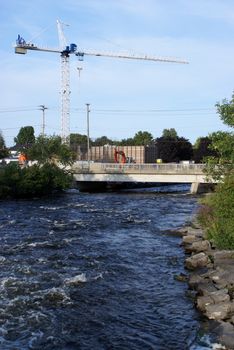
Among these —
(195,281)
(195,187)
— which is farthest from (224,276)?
(195,187)

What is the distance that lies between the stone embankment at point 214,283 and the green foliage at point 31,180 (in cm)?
4119

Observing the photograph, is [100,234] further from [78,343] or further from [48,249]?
[78,343]

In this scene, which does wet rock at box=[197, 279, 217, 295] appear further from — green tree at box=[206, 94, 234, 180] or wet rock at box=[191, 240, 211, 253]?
green tree at box=[206, 94, 234, 180]

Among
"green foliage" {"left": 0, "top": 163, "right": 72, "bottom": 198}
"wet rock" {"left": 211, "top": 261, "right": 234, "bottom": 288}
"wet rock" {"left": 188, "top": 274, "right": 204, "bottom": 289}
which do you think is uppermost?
"green foliage" {"left": 0, "top": 163, "right": 72, "bottom": 198}

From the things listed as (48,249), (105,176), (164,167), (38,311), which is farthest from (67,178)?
(38,311)

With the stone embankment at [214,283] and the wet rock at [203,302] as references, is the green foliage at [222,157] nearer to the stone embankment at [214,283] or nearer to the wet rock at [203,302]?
the stone embankment at [214,283]

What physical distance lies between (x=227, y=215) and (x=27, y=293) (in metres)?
11.3

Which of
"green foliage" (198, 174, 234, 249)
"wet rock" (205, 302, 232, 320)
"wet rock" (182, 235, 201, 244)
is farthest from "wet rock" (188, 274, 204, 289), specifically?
"wet rock" (182, 235, 201, 244)

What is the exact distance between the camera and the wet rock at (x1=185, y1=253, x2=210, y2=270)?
2584 centimetres

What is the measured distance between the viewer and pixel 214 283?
21656 millimetres

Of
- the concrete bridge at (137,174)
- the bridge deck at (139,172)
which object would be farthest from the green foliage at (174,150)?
the bridge deck at (139,172)

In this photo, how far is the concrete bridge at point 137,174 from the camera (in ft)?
264

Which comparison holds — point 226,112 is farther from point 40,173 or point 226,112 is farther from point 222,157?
point 40,173

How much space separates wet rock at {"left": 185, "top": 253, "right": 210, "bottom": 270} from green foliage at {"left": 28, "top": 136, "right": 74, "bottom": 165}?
59.1 metres
